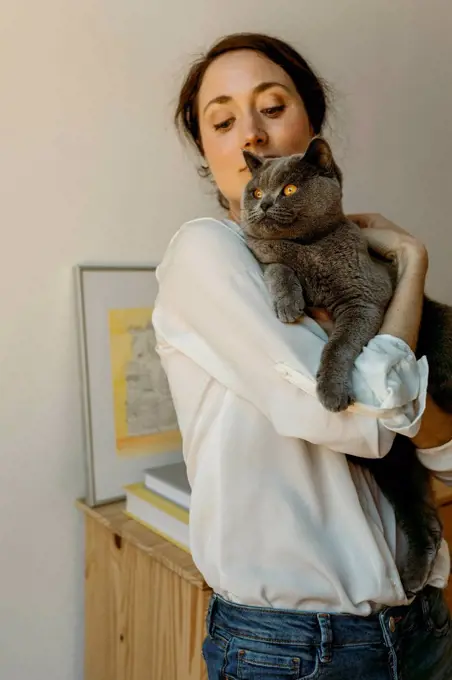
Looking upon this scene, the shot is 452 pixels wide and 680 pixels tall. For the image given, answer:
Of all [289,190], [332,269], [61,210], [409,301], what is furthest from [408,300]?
[61,210]

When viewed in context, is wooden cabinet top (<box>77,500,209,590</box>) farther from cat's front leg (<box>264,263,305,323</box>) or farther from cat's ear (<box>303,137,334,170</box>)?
cat's ear (<box>303,137,334,170</box>)

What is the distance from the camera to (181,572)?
1.06m

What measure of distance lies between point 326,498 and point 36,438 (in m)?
0.72

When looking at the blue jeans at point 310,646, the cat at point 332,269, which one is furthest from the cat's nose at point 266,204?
the blue jeans at point 310,646

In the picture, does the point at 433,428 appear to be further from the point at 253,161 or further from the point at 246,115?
the point at 246,115

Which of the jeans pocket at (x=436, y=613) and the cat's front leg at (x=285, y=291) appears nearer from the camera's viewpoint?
the cat's front leg at (x=285, y=291)

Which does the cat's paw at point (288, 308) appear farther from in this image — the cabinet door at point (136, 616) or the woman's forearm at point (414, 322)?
the cabinet door at point (136, 616)

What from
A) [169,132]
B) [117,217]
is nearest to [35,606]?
[117,217]

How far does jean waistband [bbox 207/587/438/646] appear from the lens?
2.45 feet

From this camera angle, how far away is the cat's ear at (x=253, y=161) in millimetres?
909

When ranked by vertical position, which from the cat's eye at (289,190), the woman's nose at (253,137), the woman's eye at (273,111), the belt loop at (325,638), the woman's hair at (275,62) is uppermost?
the woman's hair at (275,62)

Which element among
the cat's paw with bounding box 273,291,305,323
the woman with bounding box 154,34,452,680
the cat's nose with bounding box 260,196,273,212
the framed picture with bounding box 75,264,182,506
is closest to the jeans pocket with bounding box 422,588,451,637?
the woman with bounding box 154,34,452,680

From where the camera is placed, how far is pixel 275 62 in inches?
42.1

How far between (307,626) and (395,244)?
22.1 inches
